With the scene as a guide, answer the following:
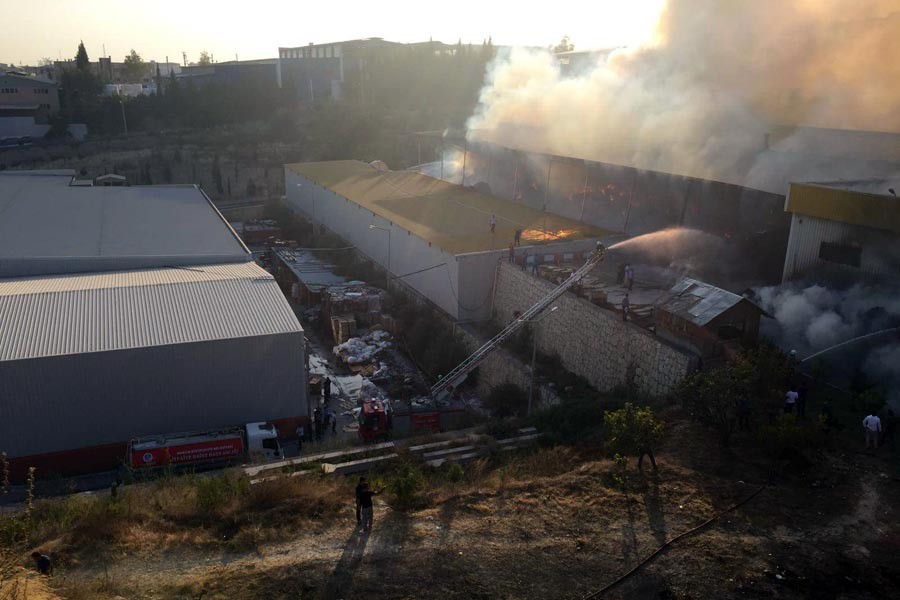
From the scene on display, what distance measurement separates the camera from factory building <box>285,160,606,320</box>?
18922 mm

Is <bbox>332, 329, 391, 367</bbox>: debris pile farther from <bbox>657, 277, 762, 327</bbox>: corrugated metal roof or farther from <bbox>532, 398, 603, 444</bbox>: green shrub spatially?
<bbox>657, 277, 762, 327</bbox>: corrugated metal roof

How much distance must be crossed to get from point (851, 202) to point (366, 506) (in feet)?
35.7

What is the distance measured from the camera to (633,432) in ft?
30.2

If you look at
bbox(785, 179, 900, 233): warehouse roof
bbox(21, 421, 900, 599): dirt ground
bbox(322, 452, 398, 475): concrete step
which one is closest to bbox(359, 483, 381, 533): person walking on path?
bbox(21, 421, 900, 599): dirt ground

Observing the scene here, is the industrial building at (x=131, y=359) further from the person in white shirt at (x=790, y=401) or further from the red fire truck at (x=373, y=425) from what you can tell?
the person in white shirt at (x=790, y=401)

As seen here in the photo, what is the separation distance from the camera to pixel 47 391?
40.9ft

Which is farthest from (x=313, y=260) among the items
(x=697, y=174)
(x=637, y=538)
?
(x=637, y=538)

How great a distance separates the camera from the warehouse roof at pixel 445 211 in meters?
Answer: 20.5

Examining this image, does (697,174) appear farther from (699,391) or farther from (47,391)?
(47,391)

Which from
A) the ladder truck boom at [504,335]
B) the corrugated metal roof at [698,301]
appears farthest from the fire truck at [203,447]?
the corrugated metal roof at [698,301]

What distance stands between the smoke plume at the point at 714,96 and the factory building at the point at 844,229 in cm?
355

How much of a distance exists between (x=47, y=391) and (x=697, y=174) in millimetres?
A: 18160

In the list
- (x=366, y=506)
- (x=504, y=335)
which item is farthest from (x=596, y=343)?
(x=366, y=506)

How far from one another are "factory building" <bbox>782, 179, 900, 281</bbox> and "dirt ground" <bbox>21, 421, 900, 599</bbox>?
17.6 feet
